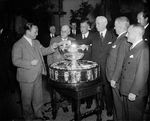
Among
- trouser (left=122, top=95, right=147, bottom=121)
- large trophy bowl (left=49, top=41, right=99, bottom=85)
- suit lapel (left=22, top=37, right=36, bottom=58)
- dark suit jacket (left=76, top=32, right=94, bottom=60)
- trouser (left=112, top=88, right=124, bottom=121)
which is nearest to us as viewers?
trouser (left=122, top=95, right=147, bottom=121)

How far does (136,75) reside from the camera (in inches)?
113

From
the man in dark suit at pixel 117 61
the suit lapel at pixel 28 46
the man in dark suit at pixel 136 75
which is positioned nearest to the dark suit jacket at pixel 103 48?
the man in dark suit at pixel 117 61

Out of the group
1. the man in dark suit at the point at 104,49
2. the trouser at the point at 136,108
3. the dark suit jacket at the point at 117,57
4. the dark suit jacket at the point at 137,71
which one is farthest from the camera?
the man in dark suit at the point at 104,49

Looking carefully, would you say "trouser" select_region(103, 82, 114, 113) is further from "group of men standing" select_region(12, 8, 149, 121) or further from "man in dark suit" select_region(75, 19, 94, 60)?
"man in dark suit" select_region(75, 19, 94, 60)

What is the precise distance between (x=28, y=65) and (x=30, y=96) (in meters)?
0.61

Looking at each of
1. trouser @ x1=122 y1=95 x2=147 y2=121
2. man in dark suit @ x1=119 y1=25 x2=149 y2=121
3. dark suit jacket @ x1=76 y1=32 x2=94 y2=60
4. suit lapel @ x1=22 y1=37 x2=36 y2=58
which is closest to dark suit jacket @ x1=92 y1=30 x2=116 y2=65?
dark suit jacket @ x1=76 y1=32 x2=94 y2=60

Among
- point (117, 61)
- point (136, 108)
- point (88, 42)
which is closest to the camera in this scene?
point (136, 108)

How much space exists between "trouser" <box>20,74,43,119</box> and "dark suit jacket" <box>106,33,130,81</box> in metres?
1.36

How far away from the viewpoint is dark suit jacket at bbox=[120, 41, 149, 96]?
285cm

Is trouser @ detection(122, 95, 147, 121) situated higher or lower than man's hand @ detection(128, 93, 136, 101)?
lower

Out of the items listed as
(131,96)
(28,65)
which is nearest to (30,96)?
(28,65)

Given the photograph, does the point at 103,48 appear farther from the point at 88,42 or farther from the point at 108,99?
the point at 108,99

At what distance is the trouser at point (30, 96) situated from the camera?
3746mm

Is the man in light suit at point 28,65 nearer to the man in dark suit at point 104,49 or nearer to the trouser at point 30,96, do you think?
the trouser at point 30,96
